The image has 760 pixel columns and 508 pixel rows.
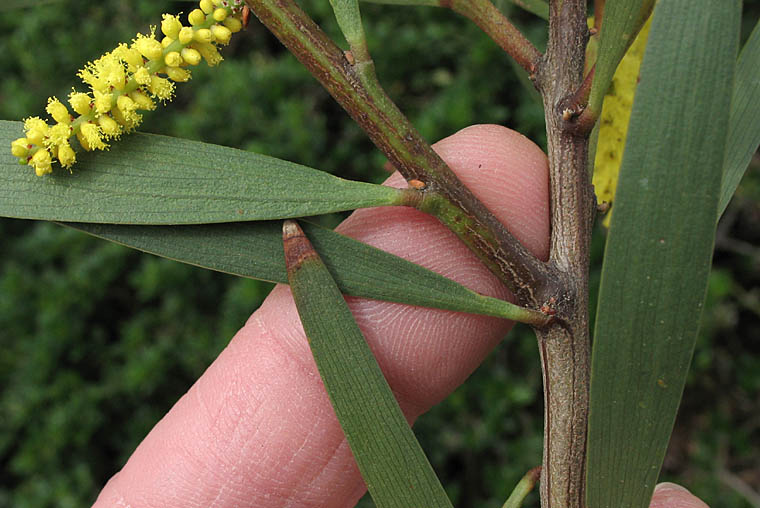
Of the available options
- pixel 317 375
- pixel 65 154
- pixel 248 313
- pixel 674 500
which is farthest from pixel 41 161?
pixel 248 313

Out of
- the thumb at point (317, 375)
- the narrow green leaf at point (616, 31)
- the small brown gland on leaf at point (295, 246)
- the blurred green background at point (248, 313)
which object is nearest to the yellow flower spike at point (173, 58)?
the small brown gland on leaf at point (295, 246)

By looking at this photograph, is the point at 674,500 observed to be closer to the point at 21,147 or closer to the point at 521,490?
the point at 521,490

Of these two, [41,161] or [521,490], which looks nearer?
[41,161]

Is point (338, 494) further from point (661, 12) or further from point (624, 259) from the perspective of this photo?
point (661, 12)

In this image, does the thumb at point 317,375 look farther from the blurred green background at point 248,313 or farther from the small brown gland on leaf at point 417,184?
the blurred green background at point 248,313

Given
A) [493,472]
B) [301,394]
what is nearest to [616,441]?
[301,394]

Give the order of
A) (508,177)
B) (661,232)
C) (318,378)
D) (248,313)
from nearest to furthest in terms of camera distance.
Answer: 1. (661,232)
2. (508,177)
3. (318,378)
4. (248,313)
